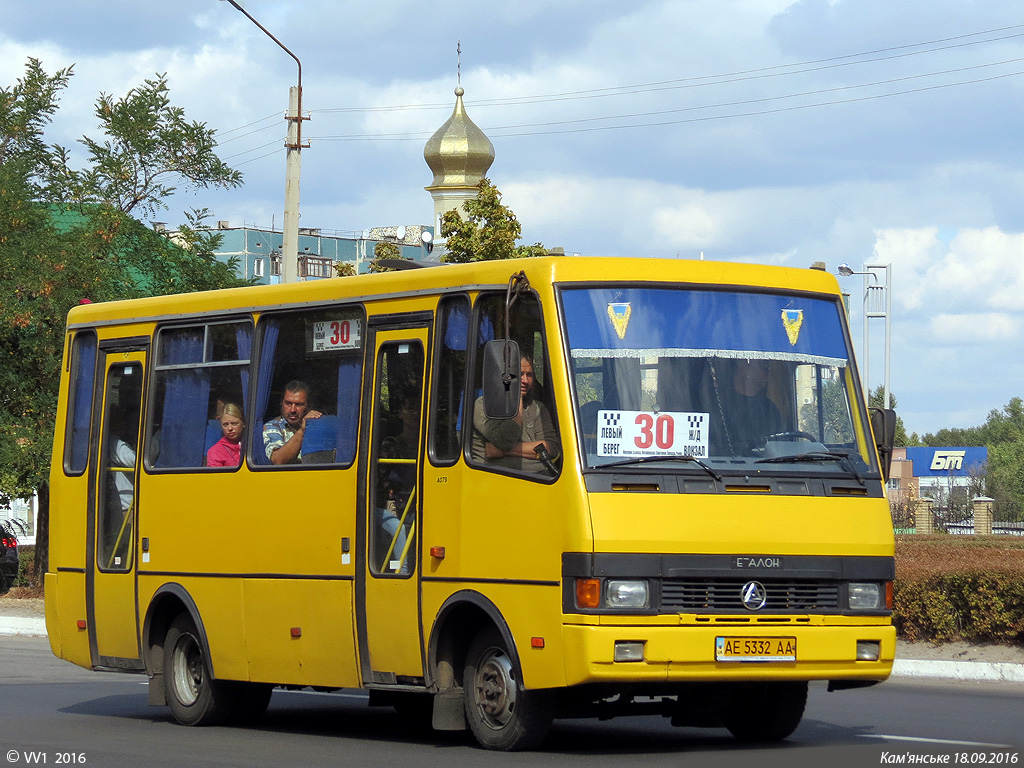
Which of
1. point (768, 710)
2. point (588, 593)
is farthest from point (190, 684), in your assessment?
point (588, 593)

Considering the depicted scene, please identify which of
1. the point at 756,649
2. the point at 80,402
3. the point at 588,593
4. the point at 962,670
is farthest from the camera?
the point at 962,670

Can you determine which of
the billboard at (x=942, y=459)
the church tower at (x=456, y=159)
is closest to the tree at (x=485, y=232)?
the church tower at (x=456, y=159)

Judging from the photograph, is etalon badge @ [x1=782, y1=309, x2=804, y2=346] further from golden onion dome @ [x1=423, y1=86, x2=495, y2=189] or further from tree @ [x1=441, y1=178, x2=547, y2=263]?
golden onion dome @ [x1=423, y1=86, x2=495, y2=189]

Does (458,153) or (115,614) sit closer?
(115,614)

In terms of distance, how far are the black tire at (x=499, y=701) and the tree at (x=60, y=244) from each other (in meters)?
18.2

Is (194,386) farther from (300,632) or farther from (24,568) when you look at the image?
(24,568)

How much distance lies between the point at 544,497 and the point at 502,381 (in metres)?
0.69

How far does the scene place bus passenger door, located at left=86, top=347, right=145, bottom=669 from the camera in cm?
1351

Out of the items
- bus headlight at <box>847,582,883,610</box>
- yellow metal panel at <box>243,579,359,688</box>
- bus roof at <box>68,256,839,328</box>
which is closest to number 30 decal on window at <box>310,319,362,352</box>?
bus roof at <box>68,256,839,328</box>

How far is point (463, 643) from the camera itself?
422 inches

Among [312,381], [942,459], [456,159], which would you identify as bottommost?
[312,381]

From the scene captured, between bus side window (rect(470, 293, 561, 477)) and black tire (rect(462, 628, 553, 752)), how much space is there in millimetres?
1034

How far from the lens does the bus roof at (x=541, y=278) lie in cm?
1038

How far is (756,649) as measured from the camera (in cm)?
984
